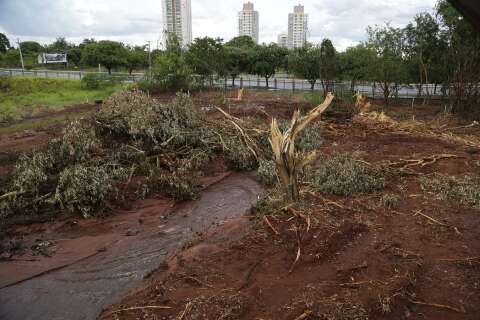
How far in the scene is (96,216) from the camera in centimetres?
766

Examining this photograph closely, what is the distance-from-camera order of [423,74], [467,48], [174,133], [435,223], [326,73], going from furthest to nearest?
1. [423,74]
2. [326,73]
3. [467,48]
4. [174,133]
5. [435,223]

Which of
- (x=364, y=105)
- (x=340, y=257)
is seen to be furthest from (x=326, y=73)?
(x=340, y=257)

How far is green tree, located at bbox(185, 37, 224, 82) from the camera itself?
22.9 metres

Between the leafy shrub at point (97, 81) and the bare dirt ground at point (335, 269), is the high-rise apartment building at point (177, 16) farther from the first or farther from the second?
the bare dirt ground at point (335, 269)

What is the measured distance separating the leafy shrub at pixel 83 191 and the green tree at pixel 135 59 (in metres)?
32.6

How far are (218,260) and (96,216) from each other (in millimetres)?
3454

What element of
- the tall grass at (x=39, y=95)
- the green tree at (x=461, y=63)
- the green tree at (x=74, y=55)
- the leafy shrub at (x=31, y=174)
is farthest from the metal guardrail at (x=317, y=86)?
the leafy shrub at (x=31, y=174)

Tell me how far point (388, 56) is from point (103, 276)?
53.7ft

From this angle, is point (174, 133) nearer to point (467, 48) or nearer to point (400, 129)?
point (400, 129)

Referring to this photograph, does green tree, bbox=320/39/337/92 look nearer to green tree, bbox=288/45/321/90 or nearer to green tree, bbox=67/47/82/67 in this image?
green tree, bbox=288/45/321/90

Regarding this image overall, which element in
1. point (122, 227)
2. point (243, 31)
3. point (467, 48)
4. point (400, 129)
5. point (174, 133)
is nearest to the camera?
point (122, 227)

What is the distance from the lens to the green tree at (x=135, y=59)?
3878 cm

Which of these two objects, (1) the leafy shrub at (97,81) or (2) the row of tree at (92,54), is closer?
(1) the leafy shrub at (97,81)

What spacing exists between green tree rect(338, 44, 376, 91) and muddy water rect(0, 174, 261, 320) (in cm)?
1279
